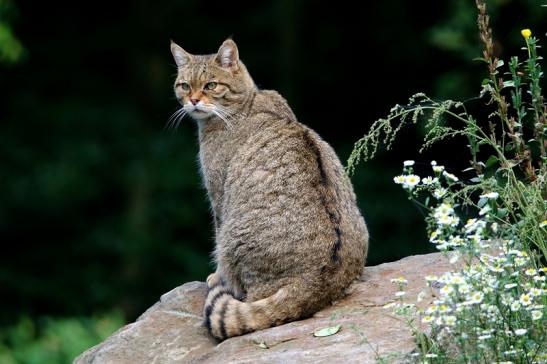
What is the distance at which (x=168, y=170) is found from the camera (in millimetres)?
12039

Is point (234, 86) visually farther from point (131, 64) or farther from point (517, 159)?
point (131, 64)

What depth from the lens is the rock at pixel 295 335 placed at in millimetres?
4520

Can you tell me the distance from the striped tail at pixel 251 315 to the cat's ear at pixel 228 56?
169 centimetres

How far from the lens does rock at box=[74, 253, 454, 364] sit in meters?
4.52

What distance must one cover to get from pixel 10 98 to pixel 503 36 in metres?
5.96

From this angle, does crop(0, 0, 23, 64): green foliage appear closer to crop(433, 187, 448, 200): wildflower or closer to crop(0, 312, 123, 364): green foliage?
crop(0, 312, 123, 364): green foliage

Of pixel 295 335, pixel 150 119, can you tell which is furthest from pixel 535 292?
pixel 150 119

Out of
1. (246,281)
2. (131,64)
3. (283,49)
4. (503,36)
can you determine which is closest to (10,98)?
(131,64)

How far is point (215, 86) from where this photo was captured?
621cm

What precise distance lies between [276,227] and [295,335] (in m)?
0.56

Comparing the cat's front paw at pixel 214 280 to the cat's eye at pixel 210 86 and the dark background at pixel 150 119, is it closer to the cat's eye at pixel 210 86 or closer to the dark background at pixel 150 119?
the cat's eye at pixel 210 86

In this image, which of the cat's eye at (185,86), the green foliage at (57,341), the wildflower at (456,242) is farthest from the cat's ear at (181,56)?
the wildflower at (456,242)

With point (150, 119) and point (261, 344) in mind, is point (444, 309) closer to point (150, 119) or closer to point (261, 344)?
point (261, 344)

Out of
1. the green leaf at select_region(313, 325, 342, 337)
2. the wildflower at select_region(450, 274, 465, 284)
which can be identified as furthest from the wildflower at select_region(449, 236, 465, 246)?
the green leaf at select_region(313, 325, 342, 337)
